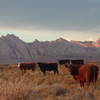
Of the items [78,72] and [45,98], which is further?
[78,72]

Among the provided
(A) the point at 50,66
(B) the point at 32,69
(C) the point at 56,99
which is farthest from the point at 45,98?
(B) the point at 32,69

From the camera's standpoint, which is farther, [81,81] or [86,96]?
[81,81]

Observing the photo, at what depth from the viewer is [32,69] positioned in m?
39.6

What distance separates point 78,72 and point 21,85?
8.21 meters

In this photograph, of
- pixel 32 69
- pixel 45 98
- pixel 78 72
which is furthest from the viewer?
pixel 32 69

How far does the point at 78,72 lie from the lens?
17828 millimetres

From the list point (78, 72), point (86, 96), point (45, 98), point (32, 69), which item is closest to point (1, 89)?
point (45, 98)

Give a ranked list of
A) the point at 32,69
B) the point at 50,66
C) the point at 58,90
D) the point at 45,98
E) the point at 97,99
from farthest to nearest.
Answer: the point at 32,69
the point at 50,66
the point at 58,90
the point at 45,98
the point at 97,99

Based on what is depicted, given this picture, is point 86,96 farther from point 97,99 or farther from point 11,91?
point 11,91

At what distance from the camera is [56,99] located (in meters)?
10.9

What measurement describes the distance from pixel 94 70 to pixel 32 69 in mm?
23568

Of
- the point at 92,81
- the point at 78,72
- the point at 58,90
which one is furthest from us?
the point at 78,72

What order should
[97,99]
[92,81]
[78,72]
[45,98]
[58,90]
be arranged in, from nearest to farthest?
[97,99], [45,98], [58,90], [92,81], [78,72]

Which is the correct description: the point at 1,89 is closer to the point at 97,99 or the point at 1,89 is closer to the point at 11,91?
the point at 11,91
